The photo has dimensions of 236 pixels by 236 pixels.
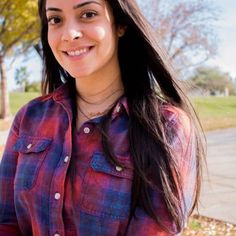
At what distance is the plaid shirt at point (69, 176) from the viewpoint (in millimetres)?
1526

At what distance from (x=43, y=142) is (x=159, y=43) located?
58cm

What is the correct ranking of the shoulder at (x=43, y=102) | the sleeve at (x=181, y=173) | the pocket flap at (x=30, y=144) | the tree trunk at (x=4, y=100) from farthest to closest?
1. the tree trunk at (x=4, y=100)
2. the shoulder at (x=43, y=102)
3. the pocket flap at (x=30, y=144)
4. the sleeve at (x=181, y=173)

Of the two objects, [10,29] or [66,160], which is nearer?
[66,160]

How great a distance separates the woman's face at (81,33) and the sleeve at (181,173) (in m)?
0.34

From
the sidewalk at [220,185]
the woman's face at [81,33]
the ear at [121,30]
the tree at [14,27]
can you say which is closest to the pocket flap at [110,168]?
the woman's face at [81,33]

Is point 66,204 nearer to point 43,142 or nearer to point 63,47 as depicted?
point 43,142

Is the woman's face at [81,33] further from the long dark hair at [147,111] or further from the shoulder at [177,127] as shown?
the shoulder at [177,127]

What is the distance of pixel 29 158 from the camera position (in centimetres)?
174

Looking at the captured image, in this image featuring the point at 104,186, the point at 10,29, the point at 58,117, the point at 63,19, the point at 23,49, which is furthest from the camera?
the point at 23,49

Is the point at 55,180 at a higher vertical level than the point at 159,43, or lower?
lower

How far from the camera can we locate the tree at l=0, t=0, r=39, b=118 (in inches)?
530

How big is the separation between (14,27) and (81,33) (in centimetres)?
1368

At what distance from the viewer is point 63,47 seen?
5.54 ft

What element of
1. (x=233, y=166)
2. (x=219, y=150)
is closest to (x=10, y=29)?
(x=219, y=150)
